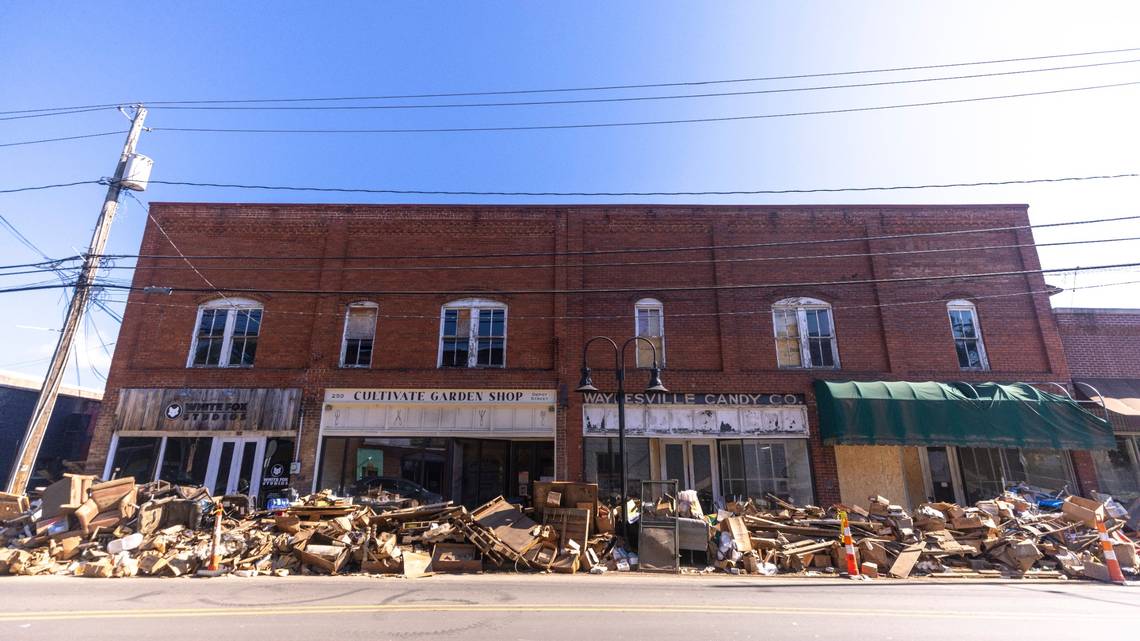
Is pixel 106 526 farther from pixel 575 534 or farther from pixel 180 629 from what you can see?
pixel 575 534

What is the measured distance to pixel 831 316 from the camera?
1730 centimetres

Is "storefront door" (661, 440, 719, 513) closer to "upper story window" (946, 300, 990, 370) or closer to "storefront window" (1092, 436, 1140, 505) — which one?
"upper story window" (946, 300, 990, 370)

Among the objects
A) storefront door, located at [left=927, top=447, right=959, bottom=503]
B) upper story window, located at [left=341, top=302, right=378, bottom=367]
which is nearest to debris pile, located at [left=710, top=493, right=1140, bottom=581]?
storefront door, located at [left=927, top=447, right=959, bottom=503]

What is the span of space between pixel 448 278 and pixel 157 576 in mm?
10325

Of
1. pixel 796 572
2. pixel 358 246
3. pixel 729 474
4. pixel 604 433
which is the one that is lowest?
pixel 796 572

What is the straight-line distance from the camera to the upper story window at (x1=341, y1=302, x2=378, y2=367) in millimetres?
17062

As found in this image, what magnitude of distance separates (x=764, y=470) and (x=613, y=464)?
4.39 meters

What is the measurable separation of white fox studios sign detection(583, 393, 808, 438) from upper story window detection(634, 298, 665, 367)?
117 centimetres

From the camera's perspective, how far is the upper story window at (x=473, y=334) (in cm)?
1706

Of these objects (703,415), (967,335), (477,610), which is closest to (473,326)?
(703,415)

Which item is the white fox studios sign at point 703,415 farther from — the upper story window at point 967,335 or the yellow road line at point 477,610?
the yellow road line at point 477,610

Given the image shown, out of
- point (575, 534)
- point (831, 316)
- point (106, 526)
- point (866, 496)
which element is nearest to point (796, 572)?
point (575, 534)

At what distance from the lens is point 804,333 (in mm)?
17156

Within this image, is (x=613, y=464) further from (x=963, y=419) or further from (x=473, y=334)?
(x=963, y=419)
